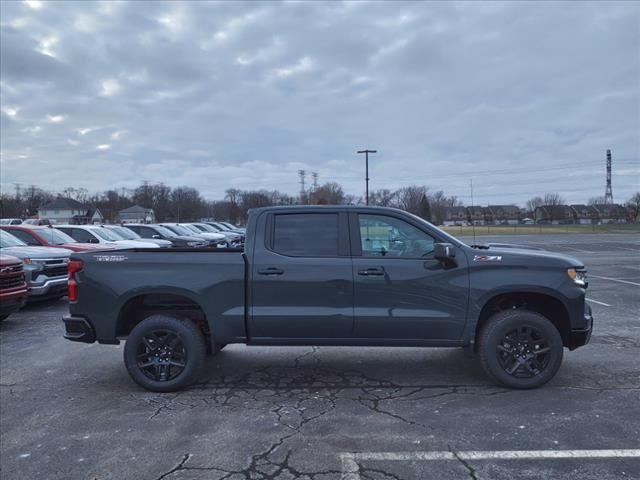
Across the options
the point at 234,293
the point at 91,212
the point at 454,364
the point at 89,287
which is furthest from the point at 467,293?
the point at 91,212

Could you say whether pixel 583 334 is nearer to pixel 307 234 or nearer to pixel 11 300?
pixel 307 234

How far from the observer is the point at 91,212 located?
307ft

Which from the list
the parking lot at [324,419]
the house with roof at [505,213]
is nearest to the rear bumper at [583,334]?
the parking lot at [324,419]

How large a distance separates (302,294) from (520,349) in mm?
2270

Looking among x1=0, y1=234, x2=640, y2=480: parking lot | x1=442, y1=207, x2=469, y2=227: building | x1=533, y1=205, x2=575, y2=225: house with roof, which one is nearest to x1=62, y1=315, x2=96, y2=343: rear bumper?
x1=0, y1=234, x2=640, y2=480: parking lot

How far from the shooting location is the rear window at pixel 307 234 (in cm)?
487

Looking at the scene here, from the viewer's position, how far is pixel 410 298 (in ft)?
15.4

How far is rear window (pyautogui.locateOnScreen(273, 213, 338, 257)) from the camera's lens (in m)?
4.87

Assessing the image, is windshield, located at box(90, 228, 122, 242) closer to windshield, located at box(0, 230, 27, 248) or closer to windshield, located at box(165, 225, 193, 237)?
windshield, located at box(0, 230, 27, 248)

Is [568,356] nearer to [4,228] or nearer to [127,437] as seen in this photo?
[127,437]

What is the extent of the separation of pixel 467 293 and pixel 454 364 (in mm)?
1384

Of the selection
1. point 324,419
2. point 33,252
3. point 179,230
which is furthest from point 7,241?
point 179,230

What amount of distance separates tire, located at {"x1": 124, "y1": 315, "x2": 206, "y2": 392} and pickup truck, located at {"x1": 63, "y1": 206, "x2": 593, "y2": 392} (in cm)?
1

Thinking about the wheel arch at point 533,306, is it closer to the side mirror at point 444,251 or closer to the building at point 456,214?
the side mirror at point 444,251
